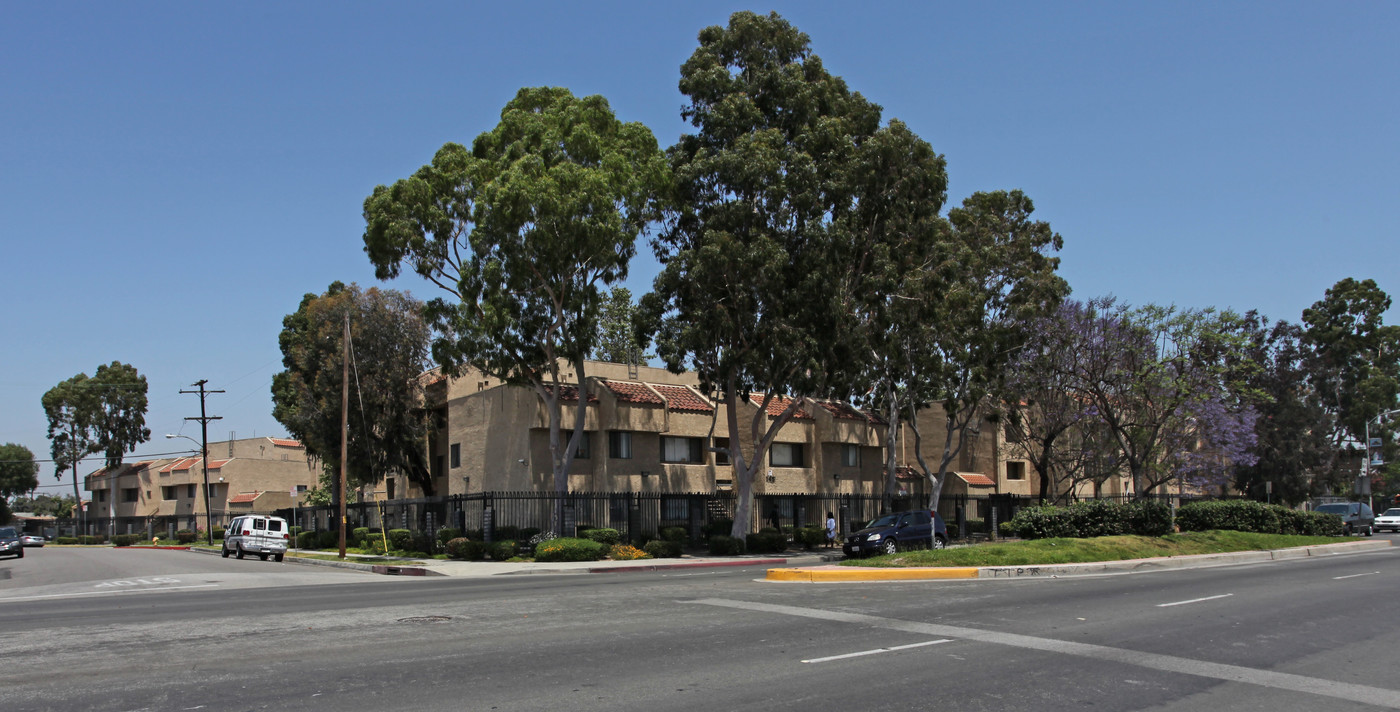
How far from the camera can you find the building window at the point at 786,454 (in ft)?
142

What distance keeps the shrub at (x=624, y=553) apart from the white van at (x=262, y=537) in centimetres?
1482

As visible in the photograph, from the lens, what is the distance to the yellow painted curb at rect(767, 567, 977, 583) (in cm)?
1861

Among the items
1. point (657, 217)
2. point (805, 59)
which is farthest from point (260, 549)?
point (805, 59)

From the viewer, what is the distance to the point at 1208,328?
35.0 meters

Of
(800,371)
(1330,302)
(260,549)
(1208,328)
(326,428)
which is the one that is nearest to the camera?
(800,371)

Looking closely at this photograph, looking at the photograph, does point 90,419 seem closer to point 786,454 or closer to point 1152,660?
point 786,454

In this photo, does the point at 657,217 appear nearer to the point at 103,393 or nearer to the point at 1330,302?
the point at 1330,302

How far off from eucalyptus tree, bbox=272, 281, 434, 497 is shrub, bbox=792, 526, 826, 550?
1877cm

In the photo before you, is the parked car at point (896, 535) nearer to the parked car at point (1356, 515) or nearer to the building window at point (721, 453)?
the building window at point (721, 453)

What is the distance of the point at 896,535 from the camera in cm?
2831

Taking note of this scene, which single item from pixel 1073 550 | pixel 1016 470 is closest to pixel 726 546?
pixel 1073 550

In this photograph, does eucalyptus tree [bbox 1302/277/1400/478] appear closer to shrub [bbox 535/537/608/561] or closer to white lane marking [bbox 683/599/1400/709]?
shrub [bbox 535/537/608/561]

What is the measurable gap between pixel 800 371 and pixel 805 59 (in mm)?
11043

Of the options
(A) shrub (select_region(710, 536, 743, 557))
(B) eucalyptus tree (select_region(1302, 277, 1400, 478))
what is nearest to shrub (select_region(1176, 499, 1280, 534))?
(A) shrub (select_region(710, 536, 743, 557))
